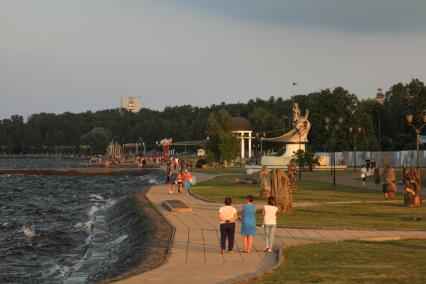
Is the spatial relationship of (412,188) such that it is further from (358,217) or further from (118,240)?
(118,240)

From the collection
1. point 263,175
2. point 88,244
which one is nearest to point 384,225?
point 88,244

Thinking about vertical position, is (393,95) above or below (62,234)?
above

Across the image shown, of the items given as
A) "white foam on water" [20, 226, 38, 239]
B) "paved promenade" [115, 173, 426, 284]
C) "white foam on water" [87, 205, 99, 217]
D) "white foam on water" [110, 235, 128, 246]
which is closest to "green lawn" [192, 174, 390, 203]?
"white foam on water" [87, 205, 99, 217]

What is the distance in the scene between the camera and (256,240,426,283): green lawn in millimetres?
15242

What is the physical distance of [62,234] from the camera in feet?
109

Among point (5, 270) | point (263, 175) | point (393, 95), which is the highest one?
point (393, 95)

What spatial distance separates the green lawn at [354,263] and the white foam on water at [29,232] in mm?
16318

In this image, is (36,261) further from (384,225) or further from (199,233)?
(384,225)

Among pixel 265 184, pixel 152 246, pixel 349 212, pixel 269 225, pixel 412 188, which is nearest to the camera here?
pixel 269 225

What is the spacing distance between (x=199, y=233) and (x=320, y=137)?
335 ft

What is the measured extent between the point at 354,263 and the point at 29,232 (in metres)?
20.3

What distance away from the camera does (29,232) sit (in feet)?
111

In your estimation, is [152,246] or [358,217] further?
[358,217]

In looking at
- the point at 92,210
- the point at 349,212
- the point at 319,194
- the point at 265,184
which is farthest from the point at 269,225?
the point at 92,210
